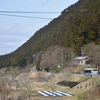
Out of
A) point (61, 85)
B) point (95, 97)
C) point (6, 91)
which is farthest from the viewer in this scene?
point (61, 85)

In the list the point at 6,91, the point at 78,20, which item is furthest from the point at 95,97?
the point at 78,20

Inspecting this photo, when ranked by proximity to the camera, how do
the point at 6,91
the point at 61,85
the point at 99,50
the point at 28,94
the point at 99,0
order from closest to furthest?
the point at 28,94 < the point at 6,91 < the point at 61,85 < the point at 99,50 < the point at 99,0

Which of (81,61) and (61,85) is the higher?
(81,61)

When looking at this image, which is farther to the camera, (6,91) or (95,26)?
(95,26)

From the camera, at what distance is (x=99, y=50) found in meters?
27.5

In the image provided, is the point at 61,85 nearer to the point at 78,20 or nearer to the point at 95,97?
the point at 95,97

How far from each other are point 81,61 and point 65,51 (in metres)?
6.32

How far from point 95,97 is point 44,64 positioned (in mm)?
27221

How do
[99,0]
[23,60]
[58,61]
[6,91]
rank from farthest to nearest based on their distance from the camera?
1. [23,60]
2. [99,0]
3. [58,61]
4. [6,91]

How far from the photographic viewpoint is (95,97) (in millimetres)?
12703

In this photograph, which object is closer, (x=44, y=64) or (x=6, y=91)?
(x=6, y=91)

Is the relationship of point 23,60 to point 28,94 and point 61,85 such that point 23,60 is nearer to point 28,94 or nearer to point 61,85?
point 61,85

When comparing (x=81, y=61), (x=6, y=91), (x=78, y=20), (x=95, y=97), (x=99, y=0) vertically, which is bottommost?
(x=6, y=91)

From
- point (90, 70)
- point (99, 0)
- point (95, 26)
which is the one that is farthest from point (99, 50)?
point (99, 0)
